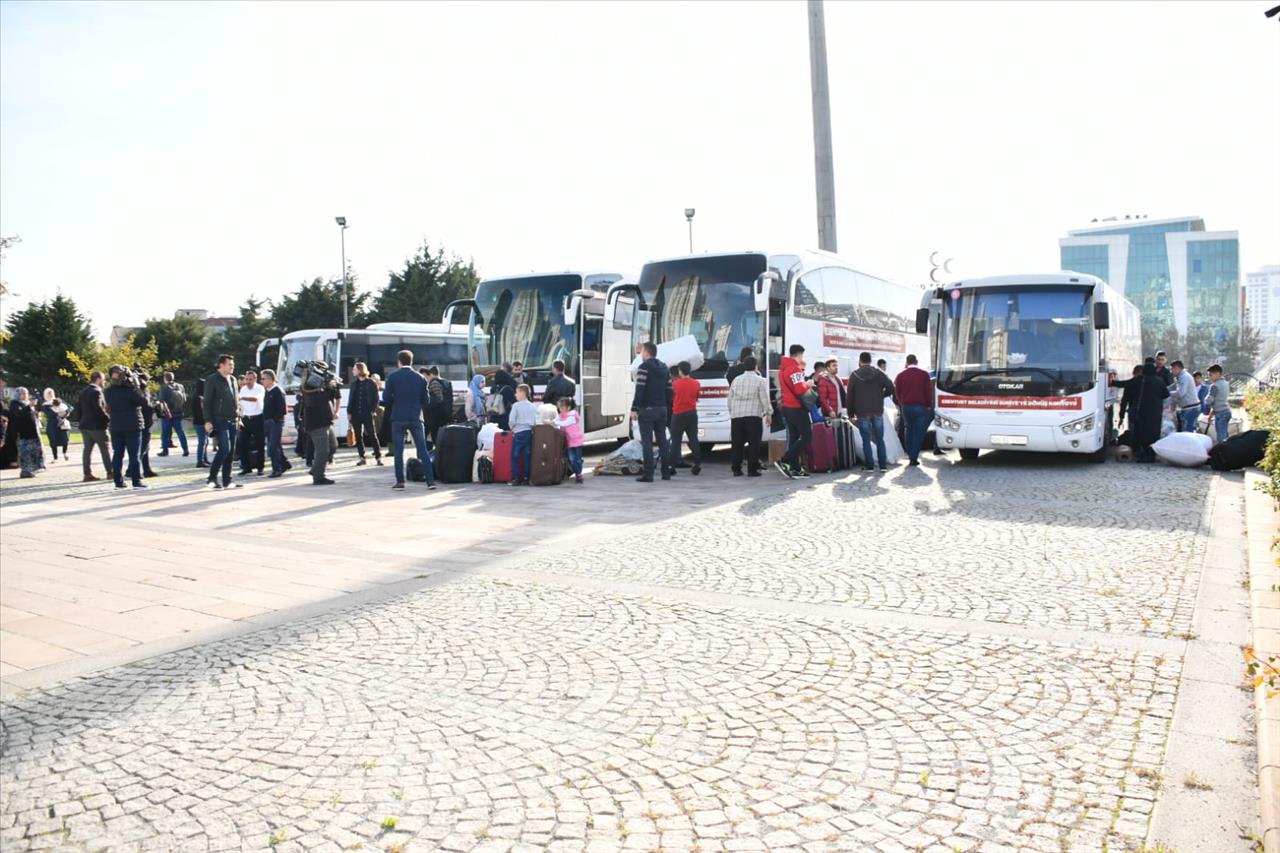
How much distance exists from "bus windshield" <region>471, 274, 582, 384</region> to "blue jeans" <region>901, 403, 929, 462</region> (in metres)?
6.81

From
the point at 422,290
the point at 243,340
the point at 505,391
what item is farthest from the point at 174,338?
the point at 505,391

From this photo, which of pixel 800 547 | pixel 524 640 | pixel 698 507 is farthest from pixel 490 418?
pixel 524 640

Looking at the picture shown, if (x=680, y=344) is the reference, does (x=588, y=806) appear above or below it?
below

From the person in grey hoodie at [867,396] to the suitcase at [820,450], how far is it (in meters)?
0.54

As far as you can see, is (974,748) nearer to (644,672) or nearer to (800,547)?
(644,672)

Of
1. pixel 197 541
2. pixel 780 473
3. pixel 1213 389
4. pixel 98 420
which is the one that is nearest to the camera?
pixel 197 541

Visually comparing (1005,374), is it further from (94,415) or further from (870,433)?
(94,415)

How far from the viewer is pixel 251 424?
1633cm

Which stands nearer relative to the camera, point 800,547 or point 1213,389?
point 800,547

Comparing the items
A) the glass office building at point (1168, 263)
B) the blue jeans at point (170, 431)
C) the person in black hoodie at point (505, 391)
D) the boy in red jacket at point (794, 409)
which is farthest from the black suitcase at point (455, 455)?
the glass office building at point (1168, 263)

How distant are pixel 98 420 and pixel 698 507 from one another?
1108 cm

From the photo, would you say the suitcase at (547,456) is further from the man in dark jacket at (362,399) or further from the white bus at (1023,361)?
the white bus at (1023,361)

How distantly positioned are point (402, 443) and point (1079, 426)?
388 inches

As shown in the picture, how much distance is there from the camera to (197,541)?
9.74m
